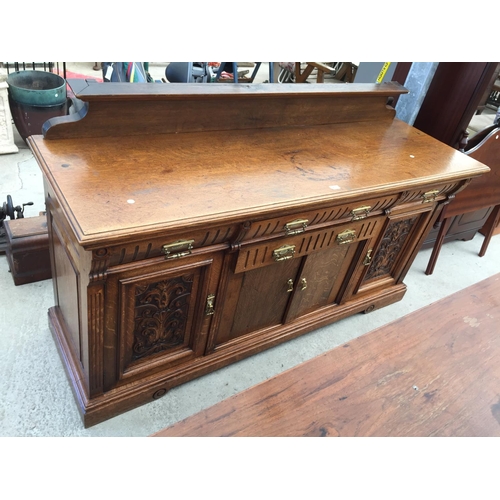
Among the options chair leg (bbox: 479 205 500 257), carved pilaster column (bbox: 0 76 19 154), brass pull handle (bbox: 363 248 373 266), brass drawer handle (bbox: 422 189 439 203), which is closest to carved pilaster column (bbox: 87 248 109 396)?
brass pull handle (bbox: 363 248 373 266)

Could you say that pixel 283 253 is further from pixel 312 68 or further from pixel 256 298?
pixel 312 68

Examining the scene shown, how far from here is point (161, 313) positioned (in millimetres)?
1567

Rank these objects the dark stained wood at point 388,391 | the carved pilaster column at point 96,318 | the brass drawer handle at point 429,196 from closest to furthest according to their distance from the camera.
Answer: the dark stained wood at point 388,391, the carved pilaster column at point 96,318, the brass drawer handle at point 429,196

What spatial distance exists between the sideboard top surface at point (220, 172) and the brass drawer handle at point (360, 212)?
13 centimetres

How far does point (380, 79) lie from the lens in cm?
296

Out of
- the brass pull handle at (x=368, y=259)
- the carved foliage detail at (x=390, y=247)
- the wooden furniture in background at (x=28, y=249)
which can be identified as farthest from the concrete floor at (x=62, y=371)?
the brass pull handle at (x=368, y=259)

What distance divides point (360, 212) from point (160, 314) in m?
0.93

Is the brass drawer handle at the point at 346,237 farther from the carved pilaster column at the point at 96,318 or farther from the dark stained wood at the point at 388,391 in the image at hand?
the carved pilaster column at the point at 96,318

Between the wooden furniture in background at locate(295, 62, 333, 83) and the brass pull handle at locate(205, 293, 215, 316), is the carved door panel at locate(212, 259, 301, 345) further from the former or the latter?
the wooden furniture in background at locate(295, 62, 333, 83)

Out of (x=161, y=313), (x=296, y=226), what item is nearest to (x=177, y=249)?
(x=161, y=313)

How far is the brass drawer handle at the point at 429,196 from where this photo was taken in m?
2.02

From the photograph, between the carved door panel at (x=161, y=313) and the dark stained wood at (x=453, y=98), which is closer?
the carved door panel at (x=161, y=313)

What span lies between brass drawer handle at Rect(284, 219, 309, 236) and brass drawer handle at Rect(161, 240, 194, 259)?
391 millimetres

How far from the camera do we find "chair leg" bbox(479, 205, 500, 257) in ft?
10.3
